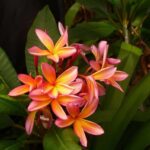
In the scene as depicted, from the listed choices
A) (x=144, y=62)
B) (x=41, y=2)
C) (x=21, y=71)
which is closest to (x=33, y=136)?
(x=21, y=71)

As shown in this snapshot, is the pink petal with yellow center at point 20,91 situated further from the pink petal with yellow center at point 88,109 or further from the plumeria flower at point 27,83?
the pink petal with yellow center at point 88,109

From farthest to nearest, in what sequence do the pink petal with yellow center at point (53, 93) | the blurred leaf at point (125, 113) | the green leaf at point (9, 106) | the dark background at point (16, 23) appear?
the dark background at point (16, 23), the blurred leaf at point (125, 113), the green leaf at point (9, 106), the pink petal with yellow center at point (53, 93)

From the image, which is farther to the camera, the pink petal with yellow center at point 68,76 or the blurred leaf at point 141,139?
the blurred leaf at point 141,139

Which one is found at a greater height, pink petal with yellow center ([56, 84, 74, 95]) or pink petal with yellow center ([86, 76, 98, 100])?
pink petal with yellow center ([56, 84, 74, 95])

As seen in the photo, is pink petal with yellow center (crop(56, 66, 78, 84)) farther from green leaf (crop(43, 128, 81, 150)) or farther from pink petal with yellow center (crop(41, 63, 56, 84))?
green leaf (crop(43, 128, 81, 150))

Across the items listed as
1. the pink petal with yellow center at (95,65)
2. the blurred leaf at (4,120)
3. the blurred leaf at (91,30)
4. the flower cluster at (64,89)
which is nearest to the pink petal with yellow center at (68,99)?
the flower cluster at (64,89)

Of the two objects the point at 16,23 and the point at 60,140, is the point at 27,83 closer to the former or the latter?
the point at 60,140

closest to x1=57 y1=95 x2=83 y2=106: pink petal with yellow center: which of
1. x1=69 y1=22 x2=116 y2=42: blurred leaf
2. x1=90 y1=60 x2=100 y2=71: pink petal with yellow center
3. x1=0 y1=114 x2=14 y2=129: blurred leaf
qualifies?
x1=90 y1=60 x2=100 y2=71: pink petal with yellow center

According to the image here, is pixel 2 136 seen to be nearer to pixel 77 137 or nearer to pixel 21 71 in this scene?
pixel 21 71
